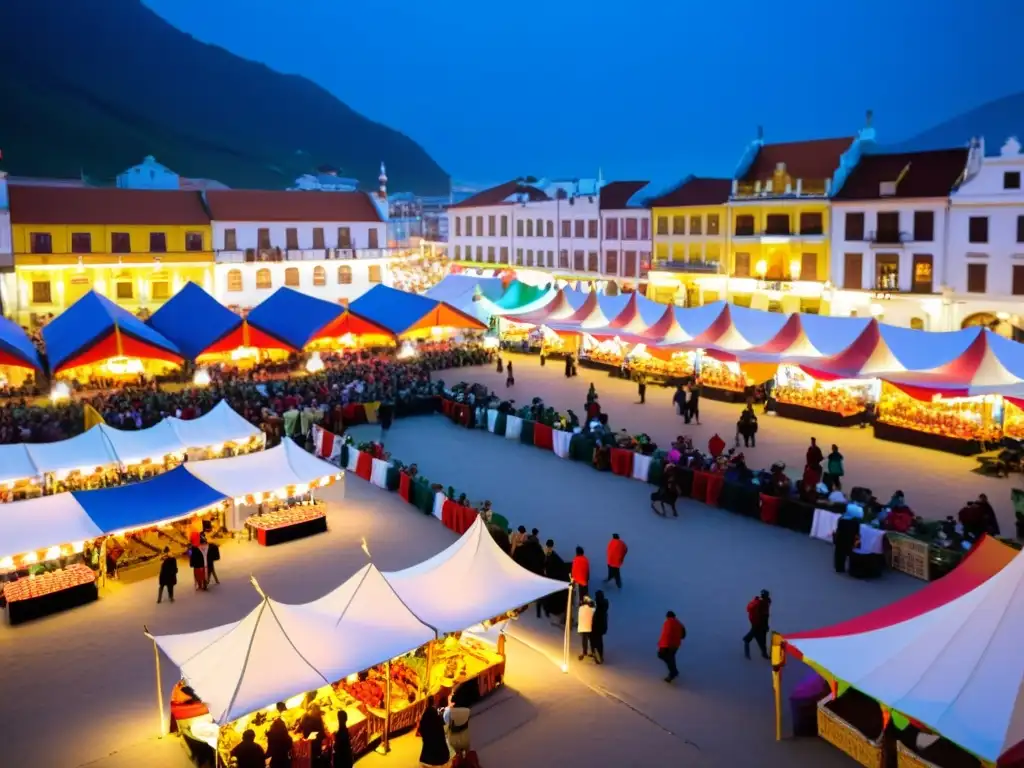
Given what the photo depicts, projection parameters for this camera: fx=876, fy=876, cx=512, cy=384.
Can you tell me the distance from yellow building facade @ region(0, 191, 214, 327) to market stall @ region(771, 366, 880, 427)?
93.4ft

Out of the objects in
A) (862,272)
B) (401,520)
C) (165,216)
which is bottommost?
(401,520)

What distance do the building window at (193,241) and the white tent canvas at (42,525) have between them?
97.9 feet

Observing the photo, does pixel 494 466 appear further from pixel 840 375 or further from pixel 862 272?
pixel 862 272

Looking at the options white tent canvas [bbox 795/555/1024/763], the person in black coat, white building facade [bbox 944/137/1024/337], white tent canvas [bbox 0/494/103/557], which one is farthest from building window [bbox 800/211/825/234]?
white tent canvas [bbox 0/494/103/557]

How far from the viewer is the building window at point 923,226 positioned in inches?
1265

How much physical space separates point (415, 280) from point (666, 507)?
42.3 m

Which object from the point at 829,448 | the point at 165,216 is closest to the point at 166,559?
the point at 829,448

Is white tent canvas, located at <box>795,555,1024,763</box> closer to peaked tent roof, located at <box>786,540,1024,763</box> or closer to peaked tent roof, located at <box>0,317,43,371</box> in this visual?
peaked tent roof, located at <box>786,540,1024,763</box>

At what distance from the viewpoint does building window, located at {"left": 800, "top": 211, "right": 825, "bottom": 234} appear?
3625cm

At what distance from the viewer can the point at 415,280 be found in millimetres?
57281

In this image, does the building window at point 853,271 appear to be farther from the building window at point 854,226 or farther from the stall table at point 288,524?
the stall table at point 288,524

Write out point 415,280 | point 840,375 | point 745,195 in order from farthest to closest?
point 415,280 < point 745,195 < point 840,375

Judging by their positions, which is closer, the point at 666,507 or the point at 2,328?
the point at 666,507

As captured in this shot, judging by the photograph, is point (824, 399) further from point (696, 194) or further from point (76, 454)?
point (696, 194)
